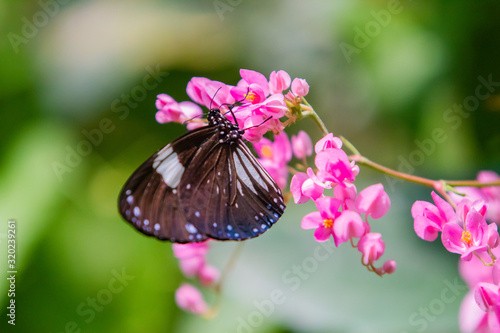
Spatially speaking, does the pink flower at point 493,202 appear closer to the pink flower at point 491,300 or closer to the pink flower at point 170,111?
the pink flower at point 491,300

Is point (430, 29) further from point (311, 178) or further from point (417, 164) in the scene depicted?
point (311, 178)

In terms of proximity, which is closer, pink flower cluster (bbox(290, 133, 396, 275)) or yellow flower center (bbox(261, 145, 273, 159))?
pink flower cluster (bbox(290, 133, 396, 275))

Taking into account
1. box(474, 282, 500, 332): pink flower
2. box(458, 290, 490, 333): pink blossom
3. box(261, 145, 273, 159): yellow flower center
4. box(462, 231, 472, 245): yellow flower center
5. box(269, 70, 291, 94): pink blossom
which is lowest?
box(458, 290, 490, 333): pink blossom

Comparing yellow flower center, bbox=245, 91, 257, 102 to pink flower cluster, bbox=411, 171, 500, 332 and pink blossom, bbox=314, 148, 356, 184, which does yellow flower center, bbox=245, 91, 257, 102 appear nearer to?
pink blossom, bbox=314, 148, 356, 184

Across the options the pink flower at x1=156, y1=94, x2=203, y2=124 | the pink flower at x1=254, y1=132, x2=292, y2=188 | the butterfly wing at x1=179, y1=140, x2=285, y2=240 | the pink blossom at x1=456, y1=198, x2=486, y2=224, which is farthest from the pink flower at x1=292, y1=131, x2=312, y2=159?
the pink blossom at x1=456, y1=198, x2=486, y2=224

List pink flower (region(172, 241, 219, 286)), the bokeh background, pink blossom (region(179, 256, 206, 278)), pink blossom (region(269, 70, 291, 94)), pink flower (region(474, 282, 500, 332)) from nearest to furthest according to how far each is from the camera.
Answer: pink flower (region(474, 282, 500, 332))
pink blossom (region(269, 70, 291, 94))
pink flower (region(172, 241, 219, 286))
pink blossom (region(179, 256, 206, 278))
the bokeh background

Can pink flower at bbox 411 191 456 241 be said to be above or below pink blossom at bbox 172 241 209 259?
below
